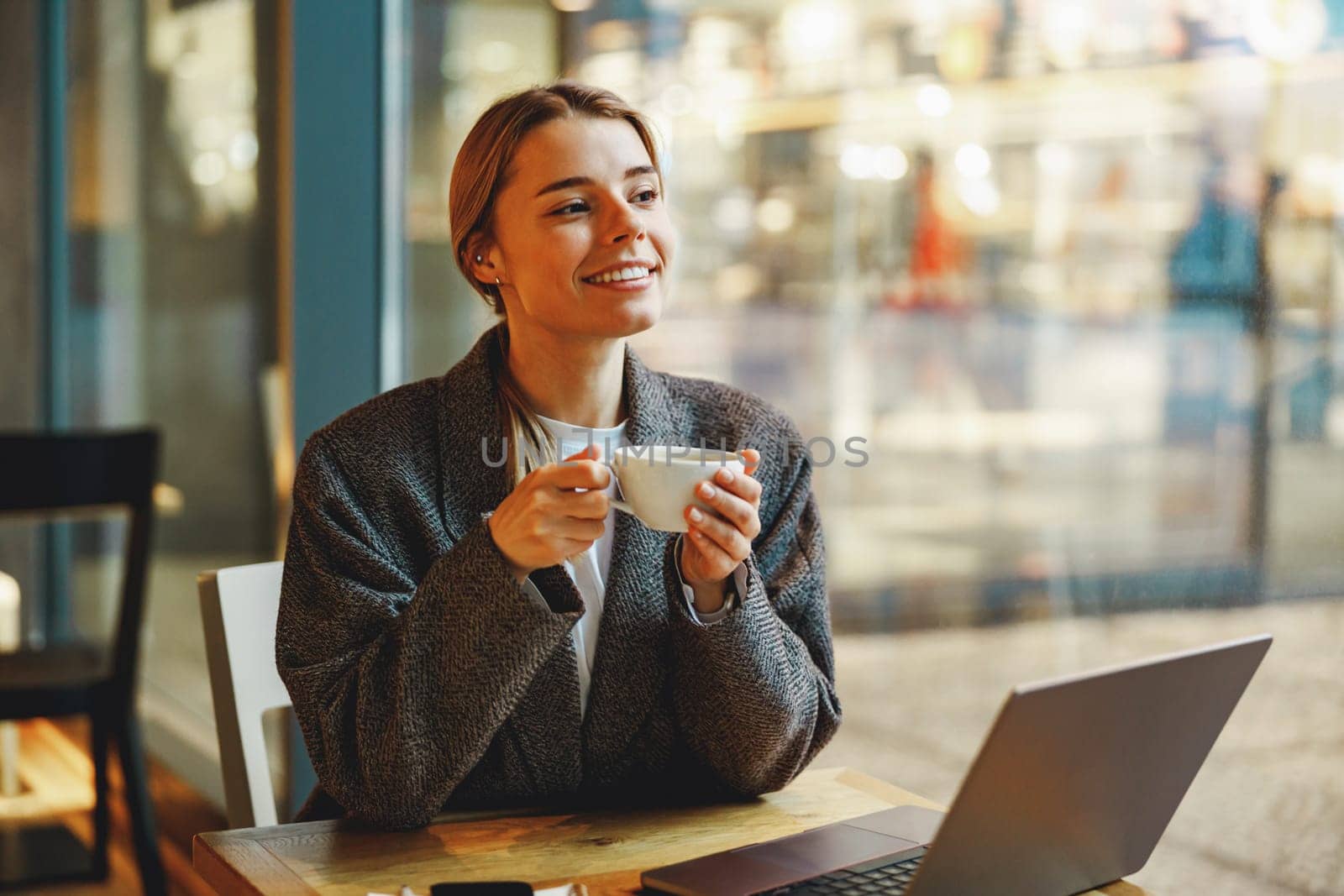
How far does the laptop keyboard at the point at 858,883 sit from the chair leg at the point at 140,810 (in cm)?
222

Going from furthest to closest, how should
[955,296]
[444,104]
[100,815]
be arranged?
1. [100,815]
2. [444,104]
3. [955,296]

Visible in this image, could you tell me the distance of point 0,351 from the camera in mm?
4504

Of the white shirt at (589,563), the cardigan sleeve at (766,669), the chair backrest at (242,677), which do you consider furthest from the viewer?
the chair backrest at (242,677)

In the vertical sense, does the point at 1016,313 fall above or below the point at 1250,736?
above

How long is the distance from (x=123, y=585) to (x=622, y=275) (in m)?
1.95

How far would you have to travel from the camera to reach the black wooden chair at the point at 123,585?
2.83 m

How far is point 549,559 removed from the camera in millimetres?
1205

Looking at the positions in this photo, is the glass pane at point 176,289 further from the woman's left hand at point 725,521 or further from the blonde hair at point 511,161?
the woman's left hand at point 725,521

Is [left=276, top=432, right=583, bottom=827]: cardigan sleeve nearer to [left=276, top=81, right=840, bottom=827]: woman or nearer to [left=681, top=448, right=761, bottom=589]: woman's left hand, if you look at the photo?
[left=276, top=81, right=840, bottom=827]: woman

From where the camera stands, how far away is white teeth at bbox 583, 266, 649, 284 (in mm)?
1377

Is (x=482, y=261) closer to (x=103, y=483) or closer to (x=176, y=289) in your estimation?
(x=103, y=483)

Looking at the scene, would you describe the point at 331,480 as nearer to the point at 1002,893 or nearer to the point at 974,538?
the point at 1002,893

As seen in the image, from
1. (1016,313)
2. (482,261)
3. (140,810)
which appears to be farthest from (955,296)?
(140,810)

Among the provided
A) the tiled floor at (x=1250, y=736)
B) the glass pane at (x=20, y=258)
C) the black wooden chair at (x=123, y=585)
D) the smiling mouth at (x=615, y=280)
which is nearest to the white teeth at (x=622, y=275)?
the smiling mouth at (x=615, y=280)
